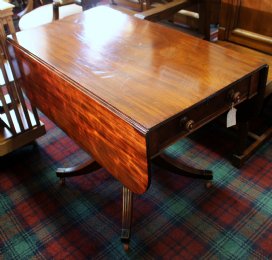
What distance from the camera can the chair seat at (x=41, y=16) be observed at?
2422 mm

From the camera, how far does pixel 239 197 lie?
1.58 metres

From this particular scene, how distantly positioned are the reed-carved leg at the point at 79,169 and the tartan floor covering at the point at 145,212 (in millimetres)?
77

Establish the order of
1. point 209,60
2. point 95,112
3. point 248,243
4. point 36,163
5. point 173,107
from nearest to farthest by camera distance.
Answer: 1. point 173,107
2. point 95,112
3. point 209,60
4. point 248,243
5. point 36,163

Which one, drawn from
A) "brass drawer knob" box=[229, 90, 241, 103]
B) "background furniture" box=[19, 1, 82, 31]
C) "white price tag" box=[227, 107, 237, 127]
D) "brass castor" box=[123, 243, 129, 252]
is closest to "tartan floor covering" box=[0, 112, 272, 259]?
"brass castor" box=[123, 243, 129, 252]

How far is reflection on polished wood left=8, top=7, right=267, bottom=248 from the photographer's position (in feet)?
3.31

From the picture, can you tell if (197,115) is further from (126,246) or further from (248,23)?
(248,23)

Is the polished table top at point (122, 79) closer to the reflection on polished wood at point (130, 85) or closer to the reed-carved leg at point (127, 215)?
the reflection on polished wood at point (130, 85)

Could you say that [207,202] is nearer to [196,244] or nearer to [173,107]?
[196,244]

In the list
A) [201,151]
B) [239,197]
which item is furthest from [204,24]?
[239,197]

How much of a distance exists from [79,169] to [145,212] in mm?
385

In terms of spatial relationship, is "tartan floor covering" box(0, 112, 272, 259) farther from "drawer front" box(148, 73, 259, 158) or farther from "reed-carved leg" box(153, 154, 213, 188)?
"drawer front" box(148, 73, 259, 158)

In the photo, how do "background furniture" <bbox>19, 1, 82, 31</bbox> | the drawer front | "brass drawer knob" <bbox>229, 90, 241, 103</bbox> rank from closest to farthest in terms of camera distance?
the drawer front
"brass drawer knob" <bbox>229, 90, 241, 103</bbox>
"background furniture" <bbox>19, 1, 82, 31</bbox>

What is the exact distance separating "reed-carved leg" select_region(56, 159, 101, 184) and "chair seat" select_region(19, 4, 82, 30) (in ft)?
4.04

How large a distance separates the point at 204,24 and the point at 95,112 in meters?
1.18
